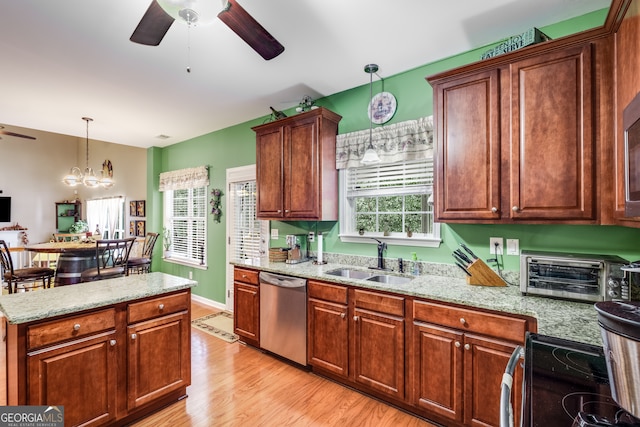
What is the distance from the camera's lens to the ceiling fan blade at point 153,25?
5.13 feet

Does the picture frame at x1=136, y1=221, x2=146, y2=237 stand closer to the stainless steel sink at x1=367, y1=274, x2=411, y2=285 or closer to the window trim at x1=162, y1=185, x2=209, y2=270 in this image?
the window trim at x1=162, y1=185, x2=209, y2=270

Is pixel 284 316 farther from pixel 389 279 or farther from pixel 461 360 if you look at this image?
pixel 461 360

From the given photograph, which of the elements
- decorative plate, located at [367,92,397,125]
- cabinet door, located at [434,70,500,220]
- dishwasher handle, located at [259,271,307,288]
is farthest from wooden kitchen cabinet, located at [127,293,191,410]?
decorative plate, located at [367,92,397,125]

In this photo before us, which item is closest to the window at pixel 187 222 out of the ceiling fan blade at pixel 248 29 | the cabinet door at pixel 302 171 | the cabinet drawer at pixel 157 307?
the cabinet door at pixel 302 171

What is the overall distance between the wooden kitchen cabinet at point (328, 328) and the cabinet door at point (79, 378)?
4.66 feet

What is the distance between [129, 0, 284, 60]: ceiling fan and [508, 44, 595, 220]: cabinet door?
1575 millimetres

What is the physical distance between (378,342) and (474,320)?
2.35 ft

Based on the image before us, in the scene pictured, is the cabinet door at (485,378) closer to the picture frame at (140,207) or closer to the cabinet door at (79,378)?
the cabinet door at (79,378)

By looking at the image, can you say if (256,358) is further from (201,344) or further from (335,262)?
(335,262)

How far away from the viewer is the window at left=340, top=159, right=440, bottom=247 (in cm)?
270

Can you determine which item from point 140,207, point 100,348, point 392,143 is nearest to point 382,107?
point 392,143

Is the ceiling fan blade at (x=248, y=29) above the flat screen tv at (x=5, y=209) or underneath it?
above

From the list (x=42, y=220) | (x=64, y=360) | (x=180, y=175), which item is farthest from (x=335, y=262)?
(x=42, y=220)

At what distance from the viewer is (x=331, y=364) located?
248 cm
